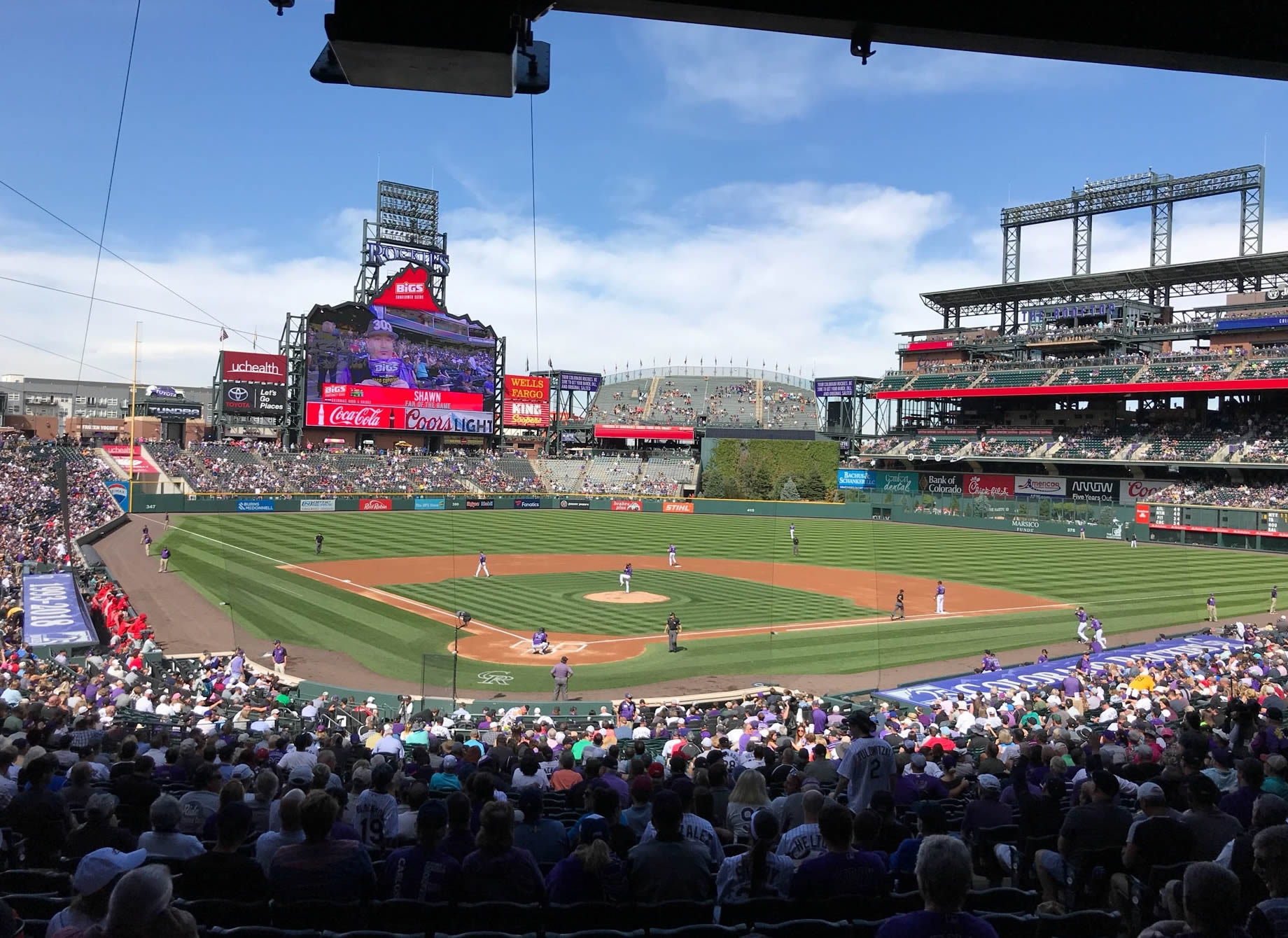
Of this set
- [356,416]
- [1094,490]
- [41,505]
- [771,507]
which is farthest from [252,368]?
[1094,490]

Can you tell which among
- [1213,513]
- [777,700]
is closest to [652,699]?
[777,700]

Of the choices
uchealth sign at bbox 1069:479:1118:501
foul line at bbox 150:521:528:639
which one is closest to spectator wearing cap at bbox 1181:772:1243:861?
foul line at bbox 150:521:528:639

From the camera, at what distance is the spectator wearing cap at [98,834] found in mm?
5141

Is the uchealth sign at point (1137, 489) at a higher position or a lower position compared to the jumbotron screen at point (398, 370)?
lower

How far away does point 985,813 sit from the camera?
20.3 ft

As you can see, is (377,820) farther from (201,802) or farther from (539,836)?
(201,802)

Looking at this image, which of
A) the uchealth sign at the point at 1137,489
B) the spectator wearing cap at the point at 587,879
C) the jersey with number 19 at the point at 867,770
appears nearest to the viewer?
the spectator wearing cap at the point at 587,879

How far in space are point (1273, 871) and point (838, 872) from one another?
182 cm

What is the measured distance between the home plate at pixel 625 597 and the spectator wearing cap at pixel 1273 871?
2839cm

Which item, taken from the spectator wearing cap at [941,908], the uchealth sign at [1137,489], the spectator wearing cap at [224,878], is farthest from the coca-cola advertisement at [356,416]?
the spectator wearing cap at [941,908]

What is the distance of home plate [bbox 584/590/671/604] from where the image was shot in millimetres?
32062

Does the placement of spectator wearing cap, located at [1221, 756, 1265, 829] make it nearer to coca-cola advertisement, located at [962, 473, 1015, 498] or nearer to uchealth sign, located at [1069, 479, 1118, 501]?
uchealth sign, located at [1069, 479, 1118, 501]

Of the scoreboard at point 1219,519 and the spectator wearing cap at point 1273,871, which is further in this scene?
the scoreboard at point 1219,519

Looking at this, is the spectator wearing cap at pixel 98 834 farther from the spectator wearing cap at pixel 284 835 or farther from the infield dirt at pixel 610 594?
the infield dirt at pixel 610 594
